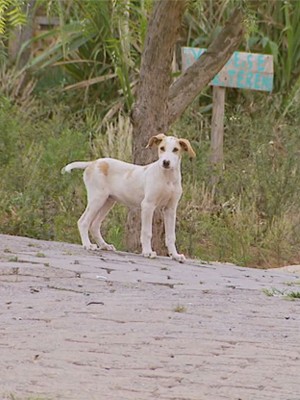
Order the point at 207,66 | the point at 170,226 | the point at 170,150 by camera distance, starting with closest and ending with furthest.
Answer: the point at 170,150
the point at 170,226
the point at 207,66

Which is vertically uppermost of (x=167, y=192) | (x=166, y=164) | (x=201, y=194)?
(x=166, y=164)

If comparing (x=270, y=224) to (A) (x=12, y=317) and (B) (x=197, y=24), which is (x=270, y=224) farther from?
(A) (x=12, y=317)

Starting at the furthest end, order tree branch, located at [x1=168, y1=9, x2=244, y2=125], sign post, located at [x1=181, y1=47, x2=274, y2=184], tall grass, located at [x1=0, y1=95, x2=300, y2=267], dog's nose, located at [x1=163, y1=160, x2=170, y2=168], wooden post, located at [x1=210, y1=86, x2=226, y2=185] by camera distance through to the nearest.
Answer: wooden post, located at [x1=210, y1=86, x2=226, y2=185], sign post, located at [x1=181, y1=47, x2=274, y2=184], tall grass, located at [x1=0, y1=95, x2=300, y2=267], tree branch, located at [x1=168, y1=9, x2=244, y2=125], dog's nose, located at [x1=163, y1=160, x2=170, y2=168]

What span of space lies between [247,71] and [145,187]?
4876 millimetres

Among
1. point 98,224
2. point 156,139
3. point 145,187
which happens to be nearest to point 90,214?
point 98,224

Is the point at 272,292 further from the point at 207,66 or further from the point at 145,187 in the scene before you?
the point at 207,66

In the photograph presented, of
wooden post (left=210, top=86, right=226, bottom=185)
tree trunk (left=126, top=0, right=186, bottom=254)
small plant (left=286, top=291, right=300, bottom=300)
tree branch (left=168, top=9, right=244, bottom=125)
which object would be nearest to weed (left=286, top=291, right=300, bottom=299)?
small plant (left=286, top=291, right=300, bottom=300)

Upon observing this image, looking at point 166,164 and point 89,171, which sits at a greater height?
point 166,164

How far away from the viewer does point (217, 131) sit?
17.1m

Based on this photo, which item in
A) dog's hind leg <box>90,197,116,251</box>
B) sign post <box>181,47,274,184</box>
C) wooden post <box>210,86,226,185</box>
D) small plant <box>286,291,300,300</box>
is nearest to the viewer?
small plant <box>286,291,300,300</box>

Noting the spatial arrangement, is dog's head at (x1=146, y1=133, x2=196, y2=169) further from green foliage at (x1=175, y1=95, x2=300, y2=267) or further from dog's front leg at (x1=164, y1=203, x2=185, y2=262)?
green foliage at (x1=175, y1=95, x2=300, y2=267)

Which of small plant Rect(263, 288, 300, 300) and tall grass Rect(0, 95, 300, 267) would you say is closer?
small plant Rect(263, 288, 300, 300)

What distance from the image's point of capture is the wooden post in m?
16.9

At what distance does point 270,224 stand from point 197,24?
6431 mm
